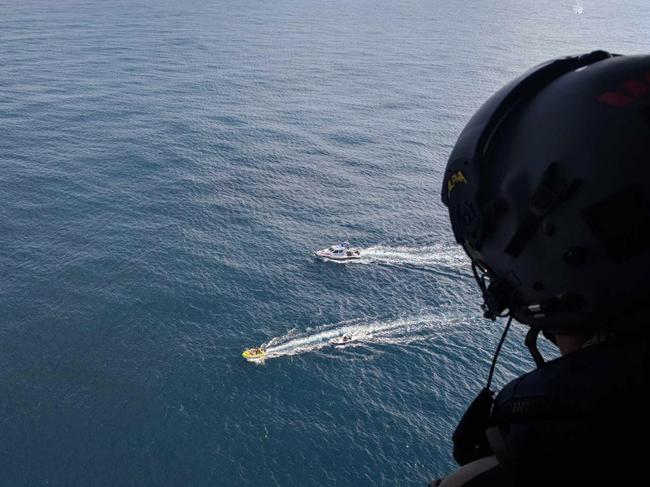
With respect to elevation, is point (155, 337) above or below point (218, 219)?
below

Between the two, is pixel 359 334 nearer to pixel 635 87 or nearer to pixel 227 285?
pixel 227 285

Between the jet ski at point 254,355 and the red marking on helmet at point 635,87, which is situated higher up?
the red marking on helmet at point 635,87

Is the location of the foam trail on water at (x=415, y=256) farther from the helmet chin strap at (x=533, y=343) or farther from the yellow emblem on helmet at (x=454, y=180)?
the yellow emblem on helmet at (x=454, y=180)

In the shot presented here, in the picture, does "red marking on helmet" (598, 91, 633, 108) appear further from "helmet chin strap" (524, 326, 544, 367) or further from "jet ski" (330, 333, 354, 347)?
"jet ski" (330, 333, 354, 347)

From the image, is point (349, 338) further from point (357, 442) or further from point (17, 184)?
point (17, 184)

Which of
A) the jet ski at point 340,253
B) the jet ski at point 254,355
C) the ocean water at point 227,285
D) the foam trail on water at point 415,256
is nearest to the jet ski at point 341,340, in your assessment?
the ocean water at point 227,285

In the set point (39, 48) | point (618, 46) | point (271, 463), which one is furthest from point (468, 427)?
point (618, 46)
